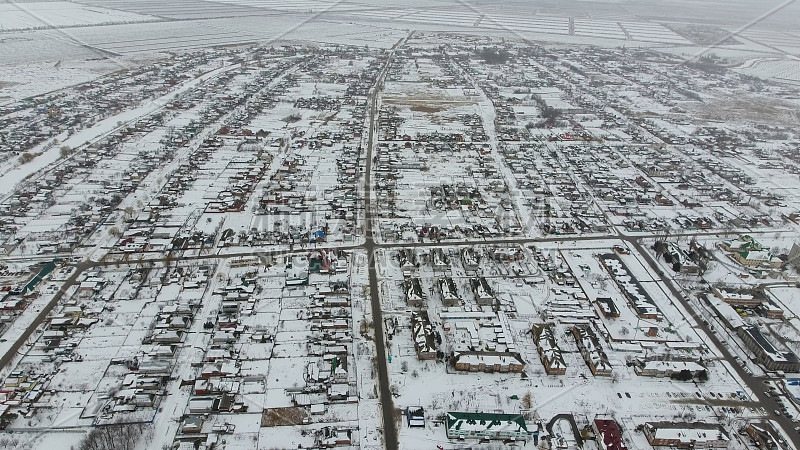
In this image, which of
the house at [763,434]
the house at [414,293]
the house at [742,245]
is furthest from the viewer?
the house at [742,245]

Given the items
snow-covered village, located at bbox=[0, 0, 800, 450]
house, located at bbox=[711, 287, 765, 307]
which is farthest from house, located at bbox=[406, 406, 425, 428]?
house, located at bbox=[711, 287, 765, 307]

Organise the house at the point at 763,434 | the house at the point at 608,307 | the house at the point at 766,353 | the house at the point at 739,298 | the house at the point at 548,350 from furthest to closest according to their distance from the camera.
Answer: the house at the point at 739,298
the house at the point at 608,307
the house at the point at 766,353
the house at the point at 548,350
the house at the point at 763,434

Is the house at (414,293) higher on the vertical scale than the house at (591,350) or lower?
higher

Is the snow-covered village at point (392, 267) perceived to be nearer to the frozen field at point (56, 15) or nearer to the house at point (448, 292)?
the house at point (448, 292)

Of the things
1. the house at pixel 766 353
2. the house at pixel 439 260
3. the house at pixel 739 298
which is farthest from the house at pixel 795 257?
the house at pixel 439 260

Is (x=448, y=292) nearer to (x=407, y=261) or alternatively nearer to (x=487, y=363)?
(x=407, y=261)

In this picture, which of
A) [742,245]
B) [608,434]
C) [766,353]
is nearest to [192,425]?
[608,434]

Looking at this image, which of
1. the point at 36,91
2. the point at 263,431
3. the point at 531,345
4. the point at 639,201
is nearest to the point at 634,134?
the point at 639,201
